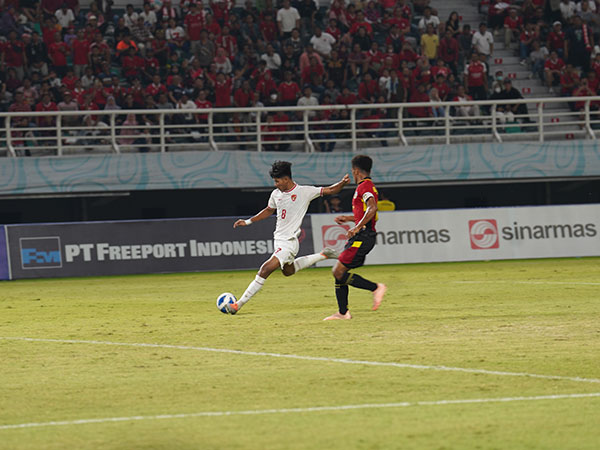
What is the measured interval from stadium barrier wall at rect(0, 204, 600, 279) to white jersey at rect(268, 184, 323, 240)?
11.4 meters

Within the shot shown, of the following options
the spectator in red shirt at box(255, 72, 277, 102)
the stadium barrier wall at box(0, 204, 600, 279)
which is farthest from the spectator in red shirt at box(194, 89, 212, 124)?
the stadium barrier wall at box(0, 204, 600, 279)

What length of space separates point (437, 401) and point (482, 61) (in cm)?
2377

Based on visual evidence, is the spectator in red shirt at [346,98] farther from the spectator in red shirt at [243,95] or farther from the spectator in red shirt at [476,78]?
the spectator in red shirt at [476,78]

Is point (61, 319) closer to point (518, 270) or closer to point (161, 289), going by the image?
point (161, 289)

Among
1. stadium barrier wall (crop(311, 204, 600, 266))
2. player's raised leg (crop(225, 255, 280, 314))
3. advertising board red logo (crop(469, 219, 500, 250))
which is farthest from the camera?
advertising board red logo (crop(469, 219, 500, 250))

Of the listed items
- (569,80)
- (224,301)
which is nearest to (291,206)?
(224,301)

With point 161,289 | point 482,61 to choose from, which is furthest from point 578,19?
point 161,289

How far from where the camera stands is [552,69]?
3170 centimetres

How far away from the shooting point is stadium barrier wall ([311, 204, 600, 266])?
26000 millimetres

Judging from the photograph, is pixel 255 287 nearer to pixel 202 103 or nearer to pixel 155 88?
pixel 202 103

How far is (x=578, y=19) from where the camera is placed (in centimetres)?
3155

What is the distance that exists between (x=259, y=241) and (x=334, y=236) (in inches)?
72.5

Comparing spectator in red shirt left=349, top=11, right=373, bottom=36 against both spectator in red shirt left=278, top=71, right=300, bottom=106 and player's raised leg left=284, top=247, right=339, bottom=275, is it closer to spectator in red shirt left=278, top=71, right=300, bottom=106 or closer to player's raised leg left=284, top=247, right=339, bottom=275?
spectator in red shirt left=278, top=71, right=300, bottom=106

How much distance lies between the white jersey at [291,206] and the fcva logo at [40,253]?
11962mm
